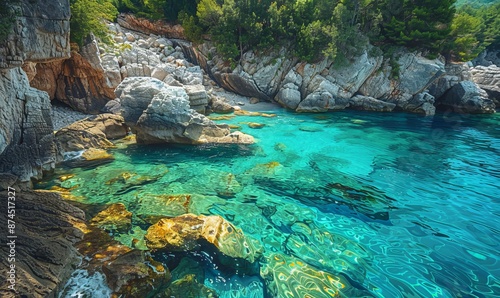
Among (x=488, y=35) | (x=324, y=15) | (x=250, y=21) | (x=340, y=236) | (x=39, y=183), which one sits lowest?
(x=39, y=183)

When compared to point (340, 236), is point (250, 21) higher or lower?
higher

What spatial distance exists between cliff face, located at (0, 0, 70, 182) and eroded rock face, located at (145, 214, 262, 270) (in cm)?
543

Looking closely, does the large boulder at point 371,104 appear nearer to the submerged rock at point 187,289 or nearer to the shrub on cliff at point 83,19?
the shrub on cliff at point 83,19

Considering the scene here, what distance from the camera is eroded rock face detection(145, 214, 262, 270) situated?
5012 millimetres

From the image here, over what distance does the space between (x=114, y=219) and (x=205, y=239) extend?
2.69 metres

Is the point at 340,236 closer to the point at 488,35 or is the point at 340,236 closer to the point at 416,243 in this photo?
the point at 416,243

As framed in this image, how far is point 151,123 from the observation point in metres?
11.5

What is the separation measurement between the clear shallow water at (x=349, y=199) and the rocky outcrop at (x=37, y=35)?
158 inches

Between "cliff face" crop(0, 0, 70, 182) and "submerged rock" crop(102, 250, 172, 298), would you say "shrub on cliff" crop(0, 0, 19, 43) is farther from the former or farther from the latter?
"submerged rock" crop(102, 250, 172, 298)

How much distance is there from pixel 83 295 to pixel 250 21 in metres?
26.4

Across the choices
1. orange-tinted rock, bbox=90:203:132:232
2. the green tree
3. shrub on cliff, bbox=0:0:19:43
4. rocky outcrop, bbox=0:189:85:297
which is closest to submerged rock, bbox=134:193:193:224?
orange-tinted rock, bbox=90:203:132:232

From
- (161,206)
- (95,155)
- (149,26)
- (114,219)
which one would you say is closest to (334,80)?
(95,155)

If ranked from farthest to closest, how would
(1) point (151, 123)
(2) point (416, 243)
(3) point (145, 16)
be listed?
1. (3) point (145, 16)
2. (1) point (151, 123)
3. (2) point (416, 243)

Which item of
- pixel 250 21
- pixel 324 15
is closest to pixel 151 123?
pixel 250 21
